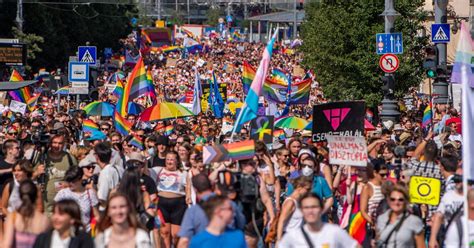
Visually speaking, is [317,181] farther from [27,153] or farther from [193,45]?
[193,45]

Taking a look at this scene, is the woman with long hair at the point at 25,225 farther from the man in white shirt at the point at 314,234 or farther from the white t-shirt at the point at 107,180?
the white t-shirt at the point at 107,180

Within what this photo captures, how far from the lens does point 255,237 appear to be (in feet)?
41.0

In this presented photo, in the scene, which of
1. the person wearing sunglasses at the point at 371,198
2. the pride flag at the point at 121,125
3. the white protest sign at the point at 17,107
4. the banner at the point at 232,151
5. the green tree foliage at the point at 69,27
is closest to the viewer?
the banner at the point at 232,151

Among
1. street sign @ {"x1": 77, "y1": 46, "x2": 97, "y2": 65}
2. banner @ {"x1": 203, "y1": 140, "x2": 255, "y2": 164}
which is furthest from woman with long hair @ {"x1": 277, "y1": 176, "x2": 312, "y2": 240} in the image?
street sign @ {"x1": 77, "y1": 46, "x2": 97, "y2": 65}

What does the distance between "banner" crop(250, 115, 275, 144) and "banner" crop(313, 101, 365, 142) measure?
0.56 meters

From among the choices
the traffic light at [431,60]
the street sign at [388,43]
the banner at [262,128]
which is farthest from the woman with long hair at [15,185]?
the street sign at [388,43]

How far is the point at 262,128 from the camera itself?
58.4 feet

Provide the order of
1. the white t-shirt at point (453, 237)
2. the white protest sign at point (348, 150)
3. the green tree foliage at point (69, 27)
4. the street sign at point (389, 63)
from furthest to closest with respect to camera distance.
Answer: the green tree foliage at point (69, 27)
the street sign at point (389, 63)
the white protest sign at point (348, 150)
the white t-shirt at point (453, 237)

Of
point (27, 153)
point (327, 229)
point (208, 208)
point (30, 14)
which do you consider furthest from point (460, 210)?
point (30, 14)

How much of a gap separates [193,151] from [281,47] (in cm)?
11093

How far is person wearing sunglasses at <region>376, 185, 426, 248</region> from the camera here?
1097 centimetres

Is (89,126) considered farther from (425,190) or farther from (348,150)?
(425,190)

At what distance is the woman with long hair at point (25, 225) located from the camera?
1043 cm

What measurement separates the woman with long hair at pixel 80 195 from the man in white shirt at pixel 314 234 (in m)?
3.12
